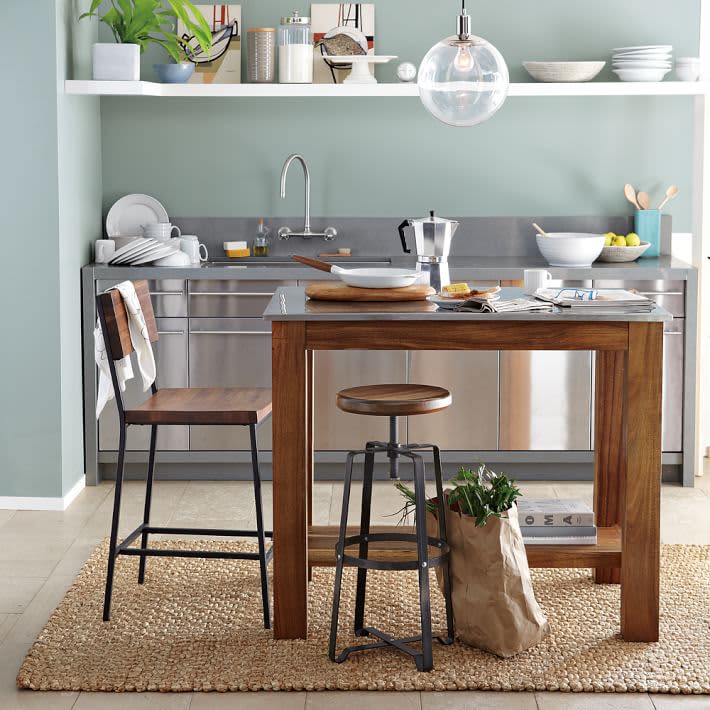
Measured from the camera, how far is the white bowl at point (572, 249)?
519 centimetres

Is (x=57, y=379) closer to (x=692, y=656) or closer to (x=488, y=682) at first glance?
(x=488, y=682)

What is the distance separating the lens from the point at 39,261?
4.71 metres

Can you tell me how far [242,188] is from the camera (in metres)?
5.71

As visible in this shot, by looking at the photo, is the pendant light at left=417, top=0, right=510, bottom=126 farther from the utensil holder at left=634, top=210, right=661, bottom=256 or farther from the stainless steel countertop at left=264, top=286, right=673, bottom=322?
the utensil holder at left=634, top=210, right=661, bottom=256

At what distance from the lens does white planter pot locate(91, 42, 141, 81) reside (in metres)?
5.00

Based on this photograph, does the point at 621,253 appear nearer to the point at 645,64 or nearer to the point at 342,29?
the point at 645,64

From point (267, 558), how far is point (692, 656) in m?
1.33

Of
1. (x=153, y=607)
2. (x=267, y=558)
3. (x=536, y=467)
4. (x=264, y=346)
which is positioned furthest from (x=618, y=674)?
(x=264, y=346)

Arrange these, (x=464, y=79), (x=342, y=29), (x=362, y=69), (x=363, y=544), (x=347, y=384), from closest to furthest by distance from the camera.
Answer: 1. (x=464, y=79)
2. (x=363, y=544)
3. (x=347, y=384)
4. (x=362, y=69)
5. (x=342, y=29)

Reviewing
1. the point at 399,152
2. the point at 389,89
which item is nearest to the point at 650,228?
the point at 399,152

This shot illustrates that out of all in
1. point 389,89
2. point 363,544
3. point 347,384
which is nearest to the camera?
point 363,544

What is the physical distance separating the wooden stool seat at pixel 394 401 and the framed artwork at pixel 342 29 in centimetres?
264

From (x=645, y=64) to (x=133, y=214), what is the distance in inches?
102

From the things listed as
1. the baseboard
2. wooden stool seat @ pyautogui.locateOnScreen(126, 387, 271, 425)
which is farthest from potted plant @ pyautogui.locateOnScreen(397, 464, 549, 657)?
the baseboard
